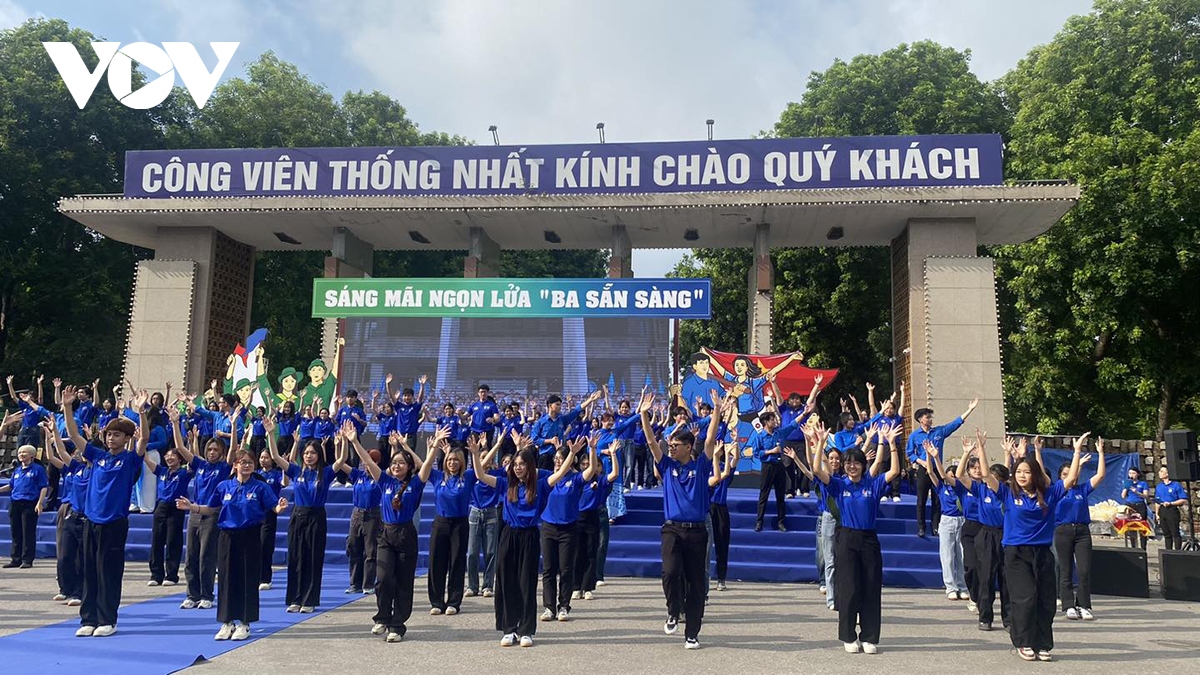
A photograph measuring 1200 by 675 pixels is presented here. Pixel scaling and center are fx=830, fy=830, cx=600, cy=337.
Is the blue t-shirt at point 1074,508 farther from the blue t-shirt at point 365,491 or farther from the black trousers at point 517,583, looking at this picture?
the blue t-shirt at point 365,491

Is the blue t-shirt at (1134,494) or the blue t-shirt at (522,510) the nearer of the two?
the blue t-shirt at (522,510)

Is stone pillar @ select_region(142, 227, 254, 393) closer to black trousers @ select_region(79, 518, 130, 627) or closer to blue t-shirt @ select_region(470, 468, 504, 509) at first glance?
black trousers @ select_region(79, 518, 130, 627)

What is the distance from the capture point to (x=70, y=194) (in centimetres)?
2514

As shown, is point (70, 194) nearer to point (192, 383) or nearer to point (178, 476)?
point (192, 383)

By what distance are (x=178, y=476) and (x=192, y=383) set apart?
954cm

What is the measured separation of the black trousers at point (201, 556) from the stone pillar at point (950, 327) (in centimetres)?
1335

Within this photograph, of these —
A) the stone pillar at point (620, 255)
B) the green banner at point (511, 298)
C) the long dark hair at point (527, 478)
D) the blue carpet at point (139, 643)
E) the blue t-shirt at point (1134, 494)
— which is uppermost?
the stone pillar at point (620, 255)

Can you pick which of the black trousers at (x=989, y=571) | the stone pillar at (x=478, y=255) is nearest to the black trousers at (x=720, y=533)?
the black trousers at (x=989, y=571)

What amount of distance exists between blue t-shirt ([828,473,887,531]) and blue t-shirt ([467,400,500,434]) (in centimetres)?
746

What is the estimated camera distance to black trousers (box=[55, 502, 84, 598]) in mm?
8380

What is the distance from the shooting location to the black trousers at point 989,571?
830 cm

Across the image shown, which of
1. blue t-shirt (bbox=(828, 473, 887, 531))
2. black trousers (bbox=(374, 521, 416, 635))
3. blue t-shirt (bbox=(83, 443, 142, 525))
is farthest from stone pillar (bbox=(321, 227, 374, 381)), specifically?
blue t-shirt (bbox=(828, 473, 887, 531))

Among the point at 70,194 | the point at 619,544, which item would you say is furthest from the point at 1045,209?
the point at 70,194

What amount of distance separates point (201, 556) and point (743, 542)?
7.31m
